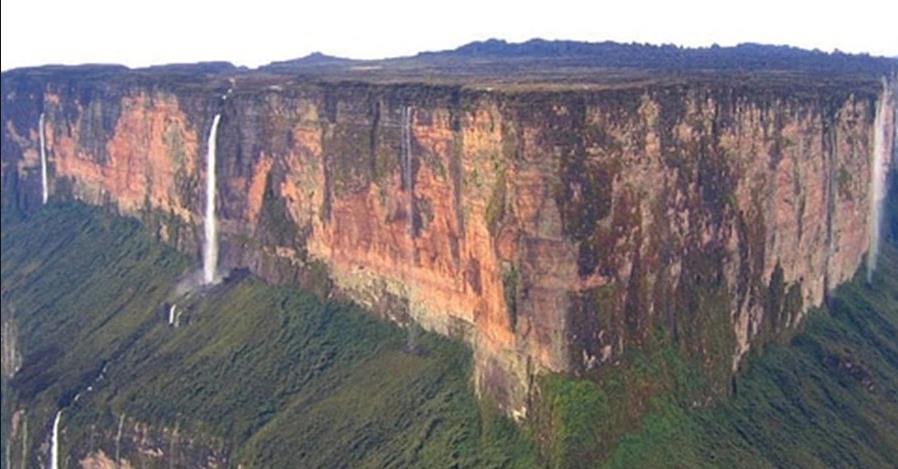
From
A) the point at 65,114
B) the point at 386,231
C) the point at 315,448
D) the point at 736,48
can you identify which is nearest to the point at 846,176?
the point at 386,231

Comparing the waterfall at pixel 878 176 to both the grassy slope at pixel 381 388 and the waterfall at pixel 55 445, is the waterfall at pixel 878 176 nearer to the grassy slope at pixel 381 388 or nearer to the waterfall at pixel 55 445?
the grassy slope at pixel 381 388

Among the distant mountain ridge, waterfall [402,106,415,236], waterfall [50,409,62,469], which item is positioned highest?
the distant mountain ridge

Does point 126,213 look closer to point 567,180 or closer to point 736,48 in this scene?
point 567,180

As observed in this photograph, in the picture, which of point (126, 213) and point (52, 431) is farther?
point (126, 213)

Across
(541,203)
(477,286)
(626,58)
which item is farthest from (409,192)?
(626,58)

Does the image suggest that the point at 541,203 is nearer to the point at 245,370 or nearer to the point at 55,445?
the point at 245,370

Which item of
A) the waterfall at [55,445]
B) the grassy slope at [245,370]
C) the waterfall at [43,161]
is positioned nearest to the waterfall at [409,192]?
the grassy slope at [245,370]

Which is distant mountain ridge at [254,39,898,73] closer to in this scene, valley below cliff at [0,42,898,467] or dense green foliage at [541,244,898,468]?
valley below cliff at [0,42,898,467]

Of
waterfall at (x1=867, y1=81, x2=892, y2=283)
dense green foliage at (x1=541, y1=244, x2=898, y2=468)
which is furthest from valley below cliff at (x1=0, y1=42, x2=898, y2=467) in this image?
waterfall at (x1=867, y1=81, x2=892, y2=283)
